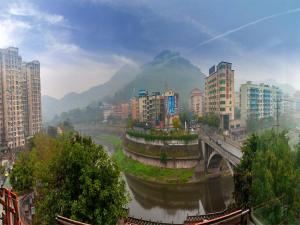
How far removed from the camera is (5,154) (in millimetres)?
8906

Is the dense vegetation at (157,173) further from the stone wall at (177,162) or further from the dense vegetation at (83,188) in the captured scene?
the dense vegetation at (83,188)

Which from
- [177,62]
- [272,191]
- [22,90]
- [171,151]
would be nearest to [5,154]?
[22,90]

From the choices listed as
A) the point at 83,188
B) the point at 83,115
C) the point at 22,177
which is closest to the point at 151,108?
the point at 83,115

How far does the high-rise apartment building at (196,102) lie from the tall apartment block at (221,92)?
499mm

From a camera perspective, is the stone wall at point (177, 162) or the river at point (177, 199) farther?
the stone wall at point (177, 162)

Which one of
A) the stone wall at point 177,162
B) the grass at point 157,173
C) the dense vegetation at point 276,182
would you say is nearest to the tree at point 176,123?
the stone wall at point 177,162

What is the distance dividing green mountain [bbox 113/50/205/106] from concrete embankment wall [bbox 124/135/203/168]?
2.25 meters

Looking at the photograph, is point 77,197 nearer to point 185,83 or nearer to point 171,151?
point 171,151

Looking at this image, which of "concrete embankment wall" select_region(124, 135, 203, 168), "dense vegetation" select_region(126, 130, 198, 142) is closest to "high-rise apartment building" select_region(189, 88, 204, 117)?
"dense vegetation" select_region(126, 130, 198, 142)

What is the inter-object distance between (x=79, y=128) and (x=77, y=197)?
29.6 ft

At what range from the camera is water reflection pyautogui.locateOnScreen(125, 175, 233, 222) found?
5.55m

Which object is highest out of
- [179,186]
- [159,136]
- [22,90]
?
[22,90]

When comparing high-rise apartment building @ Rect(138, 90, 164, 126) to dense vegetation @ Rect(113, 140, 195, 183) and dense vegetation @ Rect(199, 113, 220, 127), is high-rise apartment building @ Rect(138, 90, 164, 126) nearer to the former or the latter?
dense vegetation @ Rect(199, 113, 220, 127)

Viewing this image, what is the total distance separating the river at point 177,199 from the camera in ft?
18.2
